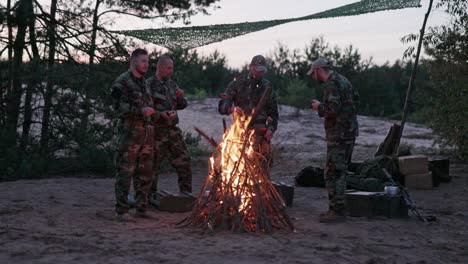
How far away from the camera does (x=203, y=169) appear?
1322cm

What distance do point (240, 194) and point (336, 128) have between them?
1.44 metres

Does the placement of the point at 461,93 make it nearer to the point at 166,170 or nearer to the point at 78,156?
the point at 166,170

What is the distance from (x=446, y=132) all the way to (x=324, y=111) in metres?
6.93

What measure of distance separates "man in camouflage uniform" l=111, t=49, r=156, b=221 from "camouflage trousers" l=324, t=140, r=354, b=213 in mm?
1955

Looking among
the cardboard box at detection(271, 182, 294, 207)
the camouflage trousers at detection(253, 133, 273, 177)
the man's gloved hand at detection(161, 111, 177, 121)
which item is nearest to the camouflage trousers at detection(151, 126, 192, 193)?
the man's gloved hand at detection(161, 111, 177, 121)

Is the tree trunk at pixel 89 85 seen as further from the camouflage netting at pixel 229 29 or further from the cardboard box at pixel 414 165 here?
the cardboard box at pixel 414 165

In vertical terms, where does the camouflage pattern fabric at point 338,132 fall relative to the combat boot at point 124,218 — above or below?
above

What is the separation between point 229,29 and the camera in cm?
795

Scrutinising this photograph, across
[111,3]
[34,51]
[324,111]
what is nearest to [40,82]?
[34,51]

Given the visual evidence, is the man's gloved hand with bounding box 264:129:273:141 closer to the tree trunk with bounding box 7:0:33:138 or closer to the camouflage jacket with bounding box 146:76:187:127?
the camouflage jacket with bounding box 146:76:187:127

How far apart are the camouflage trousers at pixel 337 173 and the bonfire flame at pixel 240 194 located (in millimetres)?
783

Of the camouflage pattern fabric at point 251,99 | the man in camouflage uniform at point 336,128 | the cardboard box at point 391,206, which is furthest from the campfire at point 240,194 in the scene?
the cardboard box at point 391,206

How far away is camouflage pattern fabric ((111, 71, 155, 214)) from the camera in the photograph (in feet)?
21.5

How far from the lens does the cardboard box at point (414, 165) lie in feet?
33.3
